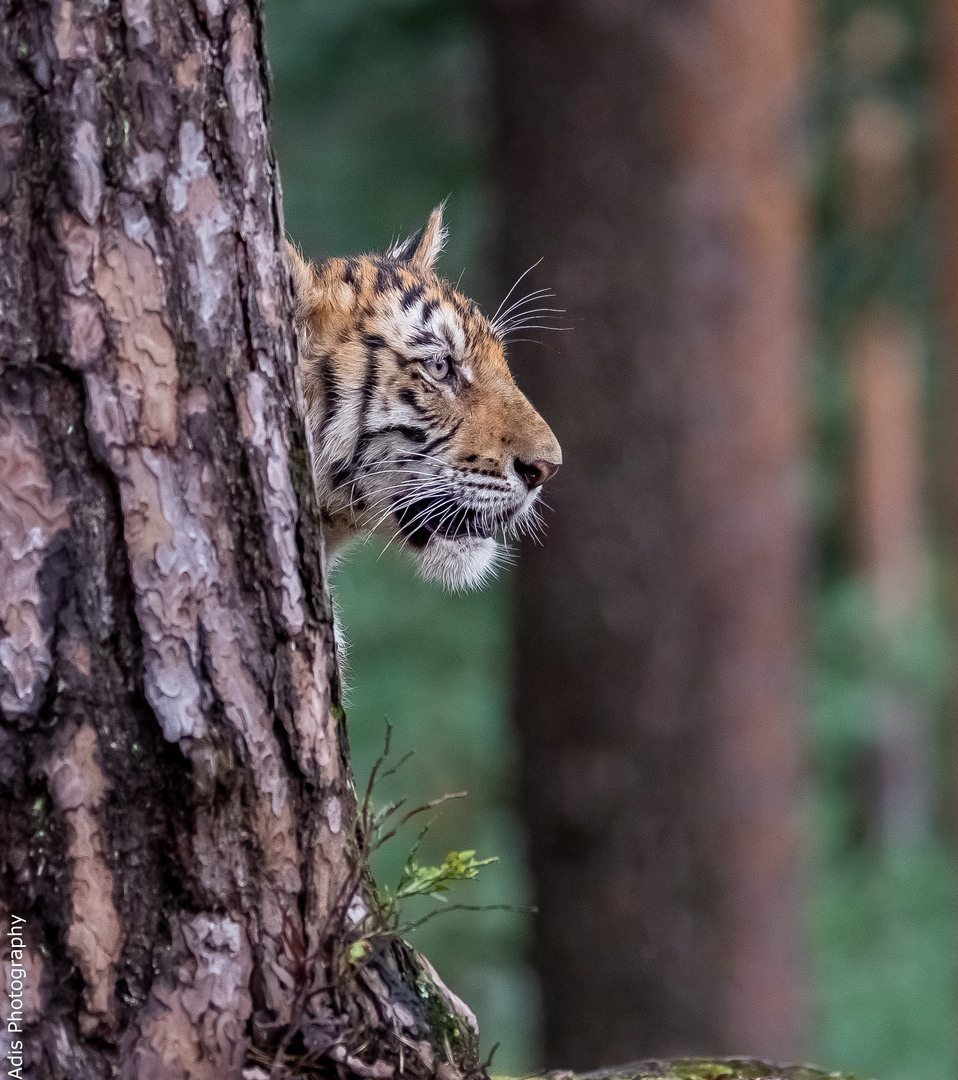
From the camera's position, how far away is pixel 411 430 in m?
2.88

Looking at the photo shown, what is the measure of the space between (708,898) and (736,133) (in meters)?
3.85

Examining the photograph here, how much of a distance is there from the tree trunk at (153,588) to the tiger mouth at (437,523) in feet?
2.99

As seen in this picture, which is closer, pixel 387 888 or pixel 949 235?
pixel 387 888

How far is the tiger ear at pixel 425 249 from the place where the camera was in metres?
3.26

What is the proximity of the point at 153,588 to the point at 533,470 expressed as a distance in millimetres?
1234

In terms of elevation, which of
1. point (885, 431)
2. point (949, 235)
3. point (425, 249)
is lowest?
point (425, 249)

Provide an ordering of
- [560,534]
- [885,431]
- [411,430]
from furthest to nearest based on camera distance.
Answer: [885,431]
[560,534]
[411,430]

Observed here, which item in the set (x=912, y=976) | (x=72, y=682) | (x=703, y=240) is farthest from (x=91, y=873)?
(x=912, y=976)

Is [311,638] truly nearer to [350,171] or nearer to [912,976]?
[350,171]

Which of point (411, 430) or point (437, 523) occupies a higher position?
point (411, 430)

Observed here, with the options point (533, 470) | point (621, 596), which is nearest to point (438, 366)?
point (533, 470)

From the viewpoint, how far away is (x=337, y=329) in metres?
2.89

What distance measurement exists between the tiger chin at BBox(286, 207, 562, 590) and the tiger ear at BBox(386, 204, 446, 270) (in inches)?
11.1

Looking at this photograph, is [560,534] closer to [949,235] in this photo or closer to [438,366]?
[438,366]
